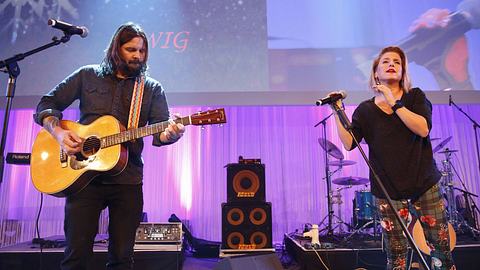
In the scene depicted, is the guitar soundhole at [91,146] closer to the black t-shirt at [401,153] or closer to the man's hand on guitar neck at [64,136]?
the man's hand on guitar neck at [64,136]

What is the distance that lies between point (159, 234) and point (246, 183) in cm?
102

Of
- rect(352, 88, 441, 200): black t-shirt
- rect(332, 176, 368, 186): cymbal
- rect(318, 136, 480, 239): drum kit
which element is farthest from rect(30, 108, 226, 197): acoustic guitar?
rect(332, 176, 368, 186): cymbal

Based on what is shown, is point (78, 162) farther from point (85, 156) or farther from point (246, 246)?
point (246, 246)

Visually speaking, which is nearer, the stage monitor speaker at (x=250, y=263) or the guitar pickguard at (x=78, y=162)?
the guitar pickguard at (x=78, y=162)

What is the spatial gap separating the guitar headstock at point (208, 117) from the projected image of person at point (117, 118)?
0.52ft

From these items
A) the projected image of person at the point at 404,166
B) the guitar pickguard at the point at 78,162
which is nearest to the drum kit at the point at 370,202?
the projected image of person at the point at 404,166

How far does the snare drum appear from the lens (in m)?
4.63

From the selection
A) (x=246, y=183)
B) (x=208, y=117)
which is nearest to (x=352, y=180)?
(x=246, y=183)

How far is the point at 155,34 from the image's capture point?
436cm

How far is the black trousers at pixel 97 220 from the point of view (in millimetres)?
1729

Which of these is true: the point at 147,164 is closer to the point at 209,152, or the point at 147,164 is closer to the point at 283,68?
the point at 209,152

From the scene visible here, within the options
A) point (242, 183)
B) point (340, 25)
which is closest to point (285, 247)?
point (242, 183)

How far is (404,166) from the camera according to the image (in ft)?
6.43

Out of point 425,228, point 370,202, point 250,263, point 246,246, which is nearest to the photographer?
point 425,228
